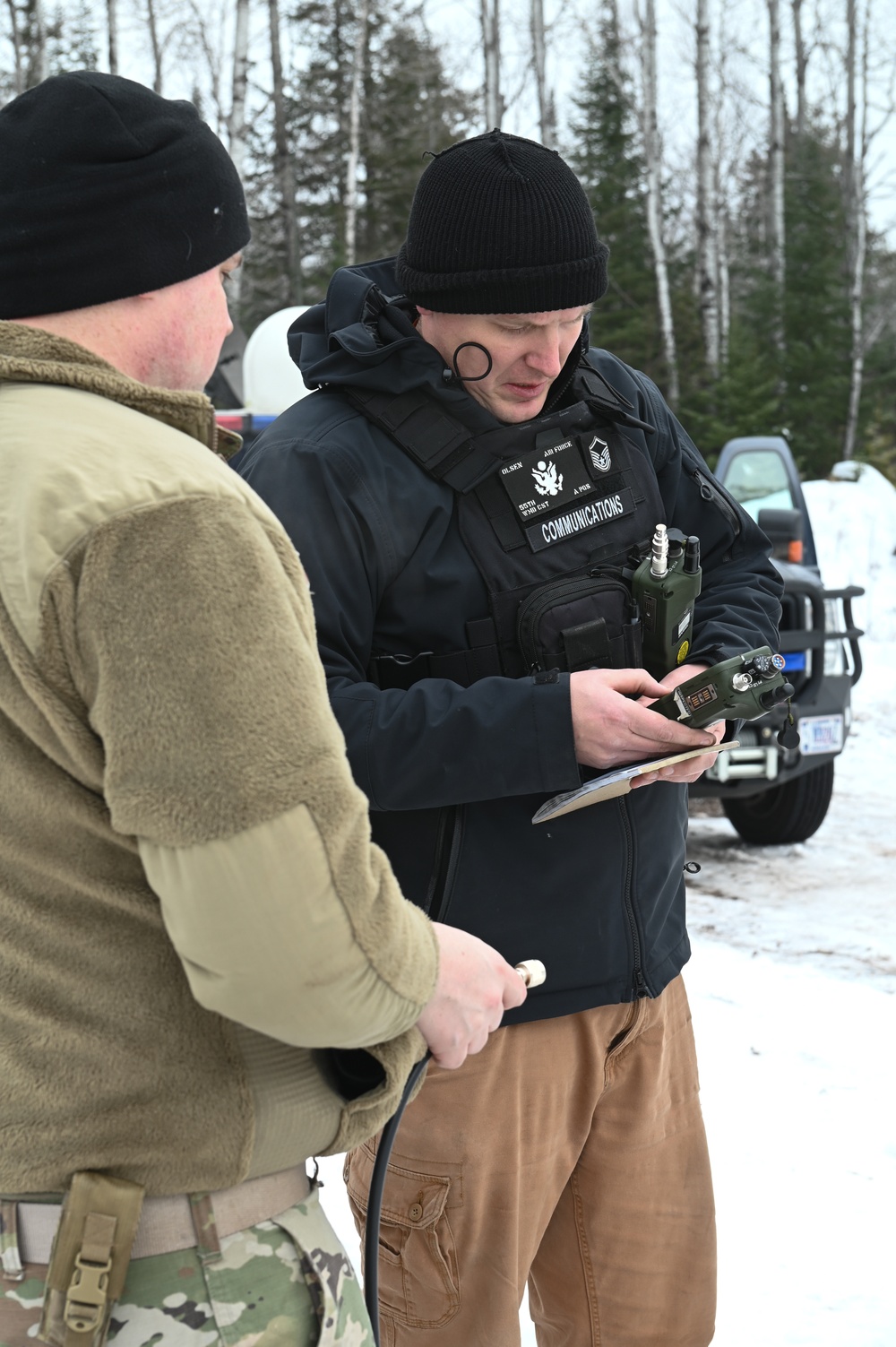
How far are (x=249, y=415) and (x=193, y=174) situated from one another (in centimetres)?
542

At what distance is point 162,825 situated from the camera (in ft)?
3.71

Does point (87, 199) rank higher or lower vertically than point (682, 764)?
higher

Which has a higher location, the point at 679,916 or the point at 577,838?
the point at 577,838

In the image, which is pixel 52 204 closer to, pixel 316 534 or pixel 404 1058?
pixel 316 534

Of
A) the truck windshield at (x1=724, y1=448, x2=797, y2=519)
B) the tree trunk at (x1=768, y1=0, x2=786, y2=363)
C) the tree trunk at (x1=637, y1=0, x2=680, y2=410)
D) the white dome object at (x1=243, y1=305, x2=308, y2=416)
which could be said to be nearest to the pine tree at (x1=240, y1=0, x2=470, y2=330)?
the tree trunk at (x1=637, y1=0, x2=680, y2=410)

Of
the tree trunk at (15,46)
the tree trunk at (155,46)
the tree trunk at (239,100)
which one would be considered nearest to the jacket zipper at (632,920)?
the tree trunk at (239,100)

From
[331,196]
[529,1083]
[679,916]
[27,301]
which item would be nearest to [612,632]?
[679,916]

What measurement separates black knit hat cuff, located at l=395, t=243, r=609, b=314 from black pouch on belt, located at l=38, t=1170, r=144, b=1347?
1493 millimetres

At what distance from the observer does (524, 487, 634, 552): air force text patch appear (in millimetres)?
2170

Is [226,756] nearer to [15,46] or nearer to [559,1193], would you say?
[559,1193]

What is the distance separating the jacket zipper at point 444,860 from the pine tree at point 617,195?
18781 millimetres

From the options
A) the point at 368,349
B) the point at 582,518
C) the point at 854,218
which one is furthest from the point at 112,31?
the point at 582,518

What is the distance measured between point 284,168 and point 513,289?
2209 centimetres

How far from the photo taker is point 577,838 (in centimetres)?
215
